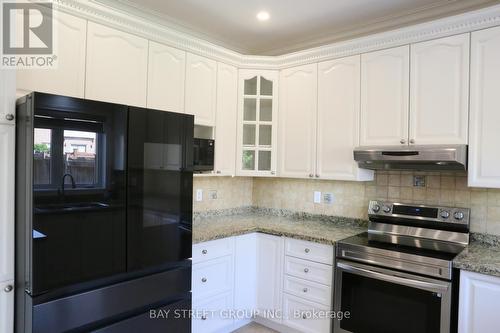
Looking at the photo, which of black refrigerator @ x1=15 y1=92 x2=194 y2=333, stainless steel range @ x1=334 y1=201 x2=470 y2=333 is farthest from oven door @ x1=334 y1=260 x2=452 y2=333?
black refrigerator @ x1=15 y1=92 x2=194 y2=333

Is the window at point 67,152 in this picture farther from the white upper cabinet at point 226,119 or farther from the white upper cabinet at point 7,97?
the white upper cabinet at point 226,119

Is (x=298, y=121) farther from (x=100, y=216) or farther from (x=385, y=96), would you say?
(x=100, y=216)

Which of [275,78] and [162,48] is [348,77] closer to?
[275,78]

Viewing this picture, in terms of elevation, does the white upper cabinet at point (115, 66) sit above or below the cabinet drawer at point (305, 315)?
above

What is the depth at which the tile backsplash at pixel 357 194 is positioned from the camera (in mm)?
2416

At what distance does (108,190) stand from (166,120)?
53cm

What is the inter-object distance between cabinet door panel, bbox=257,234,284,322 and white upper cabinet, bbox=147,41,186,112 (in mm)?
1312

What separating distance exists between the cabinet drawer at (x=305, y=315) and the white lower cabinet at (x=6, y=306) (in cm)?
Result: 185

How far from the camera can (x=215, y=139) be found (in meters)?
2.98

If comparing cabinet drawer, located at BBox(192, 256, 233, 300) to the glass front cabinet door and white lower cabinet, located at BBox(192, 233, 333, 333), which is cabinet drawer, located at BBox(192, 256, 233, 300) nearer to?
white lower cabinet, located at BBox(192, 233, 333, 333)

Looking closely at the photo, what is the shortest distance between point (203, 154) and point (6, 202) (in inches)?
54.9

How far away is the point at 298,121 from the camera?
10.1 feet

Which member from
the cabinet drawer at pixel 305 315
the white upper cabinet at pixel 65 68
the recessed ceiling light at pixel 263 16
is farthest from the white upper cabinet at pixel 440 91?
the white upper cabinet at pixel 65 68

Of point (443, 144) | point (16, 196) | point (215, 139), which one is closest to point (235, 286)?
point (215, 139)
